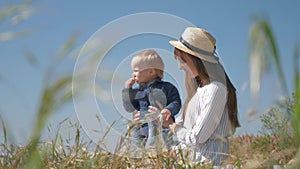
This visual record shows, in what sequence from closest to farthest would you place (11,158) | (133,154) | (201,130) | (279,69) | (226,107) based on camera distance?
(279,69) < (11,158) < (133,154) < (201,130) < (226,107)

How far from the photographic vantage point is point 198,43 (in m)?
3.33

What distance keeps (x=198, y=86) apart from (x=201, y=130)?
0.41 meters

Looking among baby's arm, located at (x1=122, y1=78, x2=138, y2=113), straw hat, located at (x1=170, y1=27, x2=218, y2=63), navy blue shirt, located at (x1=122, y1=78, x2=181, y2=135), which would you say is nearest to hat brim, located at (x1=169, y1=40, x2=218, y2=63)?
straw hat, located at (x1=170, y1=27, x2=218, y2=63)

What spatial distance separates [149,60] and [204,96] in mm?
414

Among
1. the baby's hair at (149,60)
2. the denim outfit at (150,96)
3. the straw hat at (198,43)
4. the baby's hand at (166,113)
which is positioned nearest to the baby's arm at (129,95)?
the denim outfit at (150,96)

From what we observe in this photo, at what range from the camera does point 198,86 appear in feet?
11.0

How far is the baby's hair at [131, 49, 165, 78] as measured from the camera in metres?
3.18

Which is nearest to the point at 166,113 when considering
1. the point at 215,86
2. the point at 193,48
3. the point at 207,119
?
the point at 207,119

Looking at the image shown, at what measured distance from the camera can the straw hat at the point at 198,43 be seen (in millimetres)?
3244

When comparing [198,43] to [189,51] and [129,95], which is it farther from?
[129,95]

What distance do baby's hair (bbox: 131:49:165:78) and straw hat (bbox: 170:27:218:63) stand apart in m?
0.14

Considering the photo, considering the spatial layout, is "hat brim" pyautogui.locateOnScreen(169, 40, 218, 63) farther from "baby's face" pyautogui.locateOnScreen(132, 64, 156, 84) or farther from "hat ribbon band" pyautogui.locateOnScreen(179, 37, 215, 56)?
"baby's face" pyautogui.locateOnScreen(132, 64, 156, 84)

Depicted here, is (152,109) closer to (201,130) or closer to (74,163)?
(201,130)

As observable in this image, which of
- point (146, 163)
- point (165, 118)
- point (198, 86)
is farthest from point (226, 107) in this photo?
point (146, 163)
